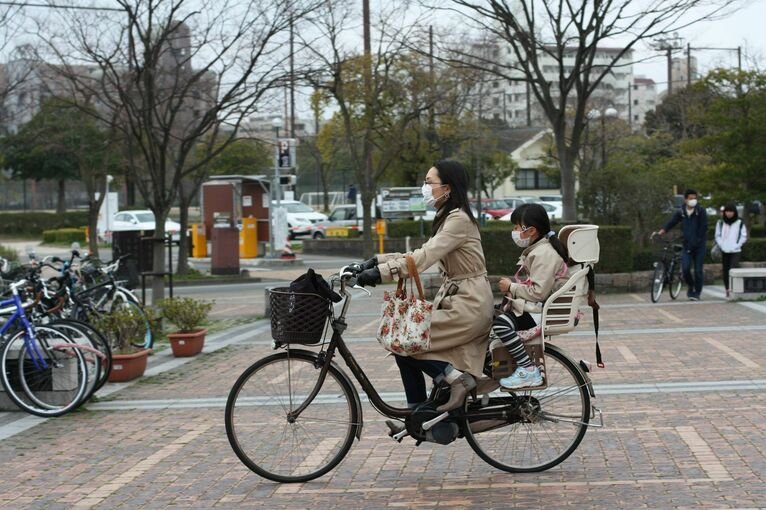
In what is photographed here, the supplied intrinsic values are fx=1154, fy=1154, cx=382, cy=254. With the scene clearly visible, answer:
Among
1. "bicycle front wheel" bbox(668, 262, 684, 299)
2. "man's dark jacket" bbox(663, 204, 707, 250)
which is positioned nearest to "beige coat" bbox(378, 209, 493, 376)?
"man's dark jacket" bbox(663, 204, 707, 250)

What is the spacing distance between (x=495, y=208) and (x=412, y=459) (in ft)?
159

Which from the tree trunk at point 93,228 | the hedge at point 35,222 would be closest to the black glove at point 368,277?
the tree trunk at point 93,228

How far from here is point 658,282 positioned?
690 inches

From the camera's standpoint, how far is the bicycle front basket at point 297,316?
227 inches

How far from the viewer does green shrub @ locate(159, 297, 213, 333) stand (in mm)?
12547

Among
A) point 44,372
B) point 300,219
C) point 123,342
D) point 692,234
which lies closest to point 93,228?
point 300,219

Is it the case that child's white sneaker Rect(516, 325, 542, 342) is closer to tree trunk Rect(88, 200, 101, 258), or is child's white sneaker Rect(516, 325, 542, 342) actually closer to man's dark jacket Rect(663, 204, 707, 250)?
man's dark jacket Rect(663, 204, 707, 250)

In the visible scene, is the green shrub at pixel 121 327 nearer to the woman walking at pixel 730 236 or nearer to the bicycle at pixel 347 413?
the bicycle at pixel 347 413

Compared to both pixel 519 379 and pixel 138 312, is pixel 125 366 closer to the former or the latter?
pixel 138 312

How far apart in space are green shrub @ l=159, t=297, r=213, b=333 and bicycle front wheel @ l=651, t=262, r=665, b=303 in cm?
768

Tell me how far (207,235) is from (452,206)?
32651mm

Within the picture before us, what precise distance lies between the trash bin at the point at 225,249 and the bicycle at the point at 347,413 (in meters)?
23.0

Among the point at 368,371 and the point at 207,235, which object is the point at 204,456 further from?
the point at 207,235

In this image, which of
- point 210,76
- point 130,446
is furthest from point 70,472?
point 210,76
